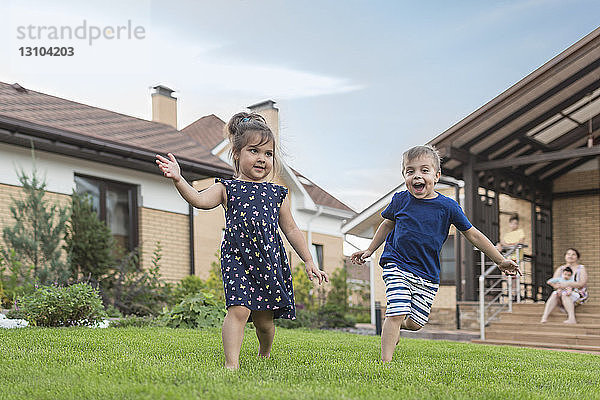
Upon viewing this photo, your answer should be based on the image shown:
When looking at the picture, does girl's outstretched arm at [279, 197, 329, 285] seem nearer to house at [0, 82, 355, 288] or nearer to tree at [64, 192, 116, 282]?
tree at [64, 192, 116, 282]

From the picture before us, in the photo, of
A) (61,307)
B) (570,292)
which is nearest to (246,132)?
(61,307)

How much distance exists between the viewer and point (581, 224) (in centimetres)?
1384

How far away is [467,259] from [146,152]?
648 cm

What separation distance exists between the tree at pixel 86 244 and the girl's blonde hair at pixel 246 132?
670 cm

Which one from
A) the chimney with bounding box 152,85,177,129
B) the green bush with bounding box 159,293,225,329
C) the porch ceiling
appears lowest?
the green bush with bounding box 159,293,225,329

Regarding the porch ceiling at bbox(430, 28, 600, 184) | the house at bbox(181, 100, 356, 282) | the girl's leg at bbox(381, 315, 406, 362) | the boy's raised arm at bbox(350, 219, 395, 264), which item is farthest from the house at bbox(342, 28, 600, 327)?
the girl's leg at bbox(381, 315, 406, 362)

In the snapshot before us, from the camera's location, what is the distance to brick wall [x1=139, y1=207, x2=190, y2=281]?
11992 millimetres

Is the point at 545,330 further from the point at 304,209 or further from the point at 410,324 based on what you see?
the point at 304,209

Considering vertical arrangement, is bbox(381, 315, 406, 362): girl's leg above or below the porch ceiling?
below

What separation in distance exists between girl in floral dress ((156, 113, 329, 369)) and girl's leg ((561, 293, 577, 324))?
26.0 feet

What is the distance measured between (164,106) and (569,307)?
41.0 ft

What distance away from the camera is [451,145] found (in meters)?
12.0

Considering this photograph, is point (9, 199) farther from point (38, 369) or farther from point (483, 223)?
point (483, 223)

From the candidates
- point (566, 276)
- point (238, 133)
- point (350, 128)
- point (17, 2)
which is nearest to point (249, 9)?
point (350, 128)
